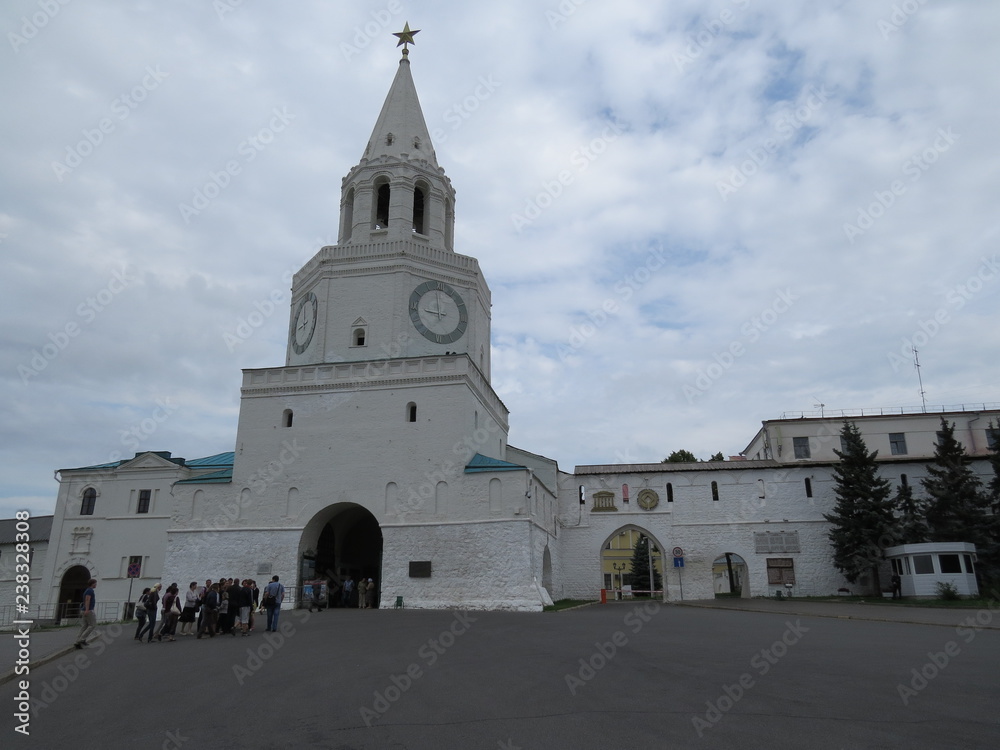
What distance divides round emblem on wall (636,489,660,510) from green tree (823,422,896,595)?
823cm

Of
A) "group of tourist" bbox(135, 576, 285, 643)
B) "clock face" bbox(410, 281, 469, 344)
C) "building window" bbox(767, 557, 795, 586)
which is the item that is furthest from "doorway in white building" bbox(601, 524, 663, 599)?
"group of tourist" bbox(135, 576, 285, 643)

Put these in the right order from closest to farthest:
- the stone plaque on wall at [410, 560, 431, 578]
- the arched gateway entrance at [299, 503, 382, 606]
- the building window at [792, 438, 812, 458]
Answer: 1. the stone plaque on wall at [410, 560, 431, 578]
2. the arched gateway entrance at [299, 503, 382, 606]
3. the building window at [792, 438, 812, 458]

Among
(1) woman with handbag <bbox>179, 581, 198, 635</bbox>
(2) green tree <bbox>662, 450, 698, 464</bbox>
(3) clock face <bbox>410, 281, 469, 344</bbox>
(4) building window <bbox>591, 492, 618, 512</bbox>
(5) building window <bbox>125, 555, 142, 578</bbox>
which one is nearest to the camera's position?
(1) woman with handbag <bbox>179, 581, 198, 635</bbox>

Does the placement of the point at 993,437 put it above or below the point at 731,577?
above

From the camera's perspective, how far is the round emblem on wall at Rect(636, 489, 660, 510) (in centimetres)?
3794

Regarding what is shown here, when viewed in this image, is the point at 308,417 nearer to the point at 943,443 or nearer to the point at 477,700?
the point at 477,700

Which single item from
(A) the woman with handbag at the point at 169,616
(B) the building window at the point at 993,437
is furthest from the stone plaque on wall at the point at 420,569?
(B) the building window at the point at 993,437

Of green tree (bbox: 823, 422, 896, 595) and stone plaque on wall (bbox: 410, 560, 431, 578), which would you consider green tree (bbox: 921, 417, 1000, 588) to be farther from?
stone plaque on wall (bbox: 410, 560, 431, 578)

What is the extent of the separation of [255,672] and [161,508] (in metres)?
29.6

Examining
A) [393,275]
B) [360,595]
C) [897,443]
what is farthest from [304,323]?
[897,443]

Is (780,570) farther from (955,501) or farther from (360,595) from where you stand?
(360,595)

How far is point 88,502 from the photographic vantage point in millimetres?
38562

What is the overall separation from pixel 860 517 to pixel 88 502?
39.7 metres

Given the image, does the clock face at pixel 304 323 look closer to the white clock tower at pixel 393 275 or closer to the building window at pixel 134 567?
the white clock tower at pixel 393 275
